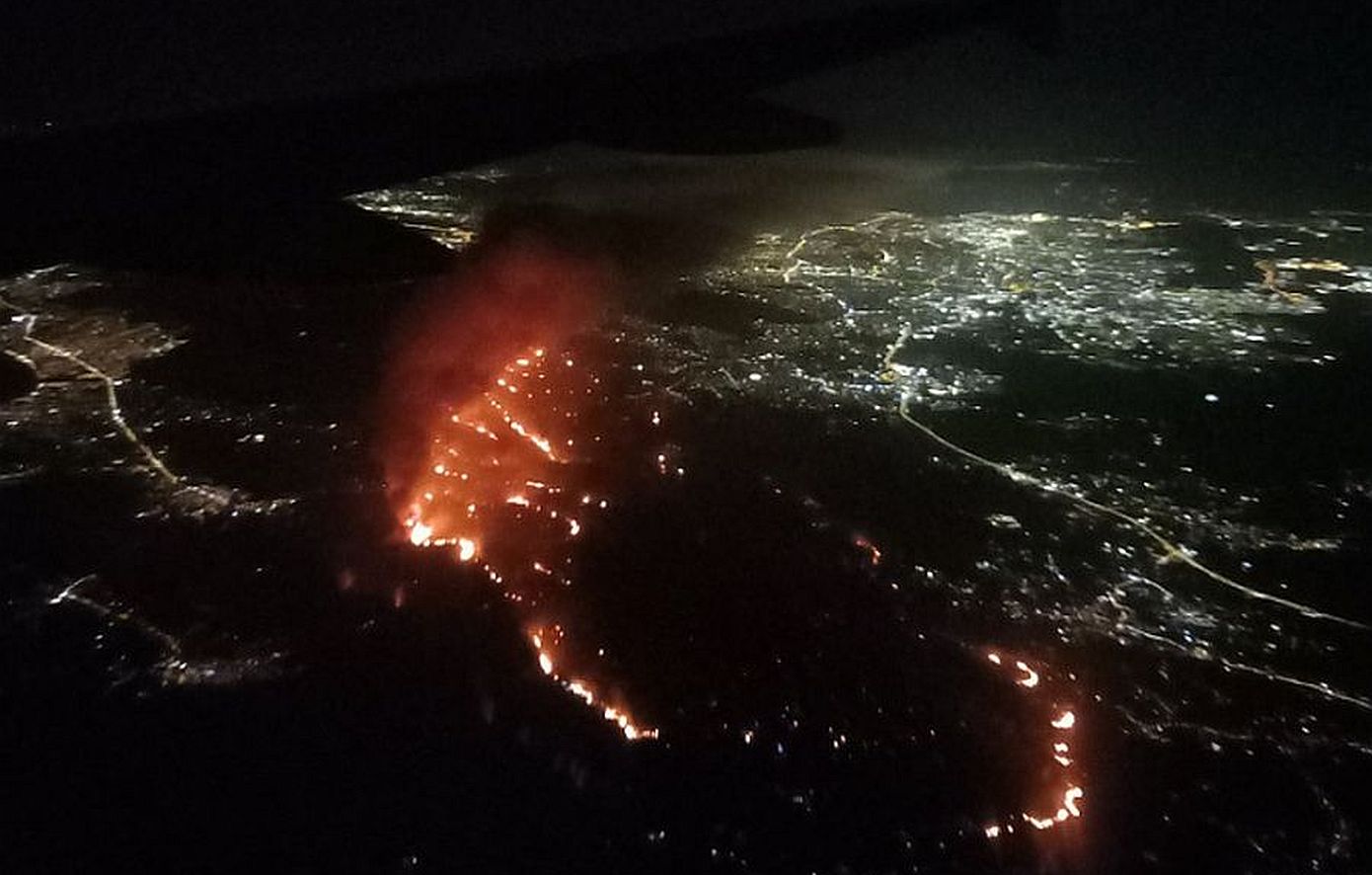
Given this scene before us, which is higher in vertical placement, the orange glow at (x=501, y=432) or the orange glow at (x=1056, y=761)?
the orange glow at (x=501, y=432)

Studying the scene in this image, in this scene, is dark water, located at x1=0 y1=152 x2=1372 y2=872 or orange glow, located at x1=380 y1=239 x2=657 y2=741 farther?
orange glow, located at x1=380 y1=239 x2=657 y2=741

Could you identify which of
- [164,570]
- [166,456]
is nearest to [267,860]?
[164,570]

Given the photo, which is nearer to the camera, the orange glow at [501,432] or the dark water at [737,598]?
the dark water at [737,598]

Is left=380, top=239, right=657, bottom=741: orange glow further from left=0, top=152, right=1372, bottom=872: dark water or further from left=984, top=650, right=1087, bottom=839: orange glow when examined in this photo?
left=984, top=650, right=1087, bottom=839: orange glow

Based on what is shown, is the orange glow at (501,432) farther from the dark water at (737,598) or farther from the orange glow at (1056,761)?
the orange glow at (1056,761)

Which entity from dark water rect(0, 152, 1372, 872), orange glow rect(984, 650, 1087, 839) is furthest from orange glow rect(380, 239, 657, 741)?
orange glow rect(984, 650, 1087, 839)

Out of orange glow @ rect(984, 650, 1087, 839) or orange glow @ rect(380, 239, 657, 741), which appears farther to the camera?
orange glow @ rect(380, 239, 657, 741)

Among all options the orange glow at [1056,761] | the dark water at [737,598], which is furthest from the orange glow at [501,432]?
the orange glow at [1056,761]

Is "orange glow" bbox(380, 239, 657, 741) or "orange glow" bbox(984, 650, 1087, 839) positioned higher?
"orange glow" bbox(380, 239, 657, 741)
